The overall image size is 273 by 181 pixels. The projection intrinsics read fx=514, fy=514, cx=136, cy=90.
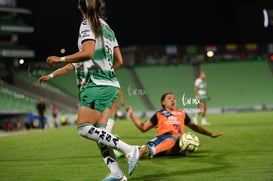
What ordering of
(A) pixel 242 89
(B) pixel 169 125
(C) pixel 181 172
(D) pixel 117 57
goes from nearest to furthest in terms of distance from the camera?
(D) pixel 117 57
(C) pixel 181 172
(B) pixel 169 125
(A) pixel 242 89

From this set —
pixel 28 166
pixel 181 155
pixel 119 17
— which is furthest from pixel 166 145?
pixel 119 17

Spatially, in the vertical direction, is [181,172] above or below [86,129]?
below

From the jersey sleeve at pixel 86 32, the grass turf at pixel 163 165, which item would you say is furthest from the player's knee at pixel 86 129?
the grass turf at pixel 163 165

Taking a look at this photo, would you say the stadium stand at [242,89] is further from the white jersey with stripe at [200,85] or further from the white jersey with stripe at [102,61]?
the white jersey with stripe at [102,61]

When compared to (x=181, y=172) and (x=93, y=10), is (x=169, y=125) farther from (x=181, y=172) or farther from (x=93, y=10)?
(x=93, y=10)

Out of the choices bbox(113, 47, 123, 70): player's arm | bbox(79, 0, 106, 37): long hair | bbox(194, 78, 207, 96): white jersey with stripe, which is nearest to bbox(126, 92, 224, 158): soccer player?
bbox(113, 47, 123, 70): player's arm

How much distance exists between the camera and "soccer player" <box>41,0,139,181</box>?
6.17 metres

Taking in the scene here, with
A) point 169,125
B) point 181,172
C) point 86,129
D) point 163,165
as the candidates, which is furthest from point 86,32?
point 169,125

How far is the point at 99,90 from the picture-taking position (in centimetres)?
626

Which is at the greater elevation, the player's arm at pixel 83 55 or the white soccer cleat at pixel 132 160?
the player's arm at pixel 83 55

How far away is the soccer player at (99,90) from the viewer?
6.17 metres

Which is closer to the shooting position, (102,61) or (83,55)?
(83,55)

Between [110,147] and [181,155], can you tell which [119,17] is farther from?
[110,147]

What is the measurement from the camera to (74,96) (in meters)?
37.7
